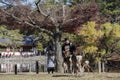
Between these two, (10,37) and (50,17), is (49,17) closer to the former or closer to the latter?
(50,17)

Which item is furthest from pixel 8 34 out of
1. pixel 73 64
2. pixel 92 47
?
pixel 73 64

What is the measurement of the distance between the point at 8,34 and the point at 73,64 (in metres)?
29.5

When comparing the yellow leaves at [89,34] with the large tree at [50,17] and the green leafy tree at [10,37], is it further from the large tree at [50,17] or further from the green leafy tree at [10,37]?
the large tree at [50,17]

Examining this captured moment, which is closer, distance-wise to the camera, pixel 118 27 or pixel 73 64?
pixel 73 64

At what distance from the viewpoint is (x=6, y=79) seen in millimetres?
16953

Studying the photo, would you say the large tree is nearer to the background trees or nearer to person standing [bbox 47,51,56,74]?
the background trees

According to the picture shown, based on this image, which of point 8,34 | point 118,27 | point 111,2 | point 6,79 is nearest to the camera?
point 6,79

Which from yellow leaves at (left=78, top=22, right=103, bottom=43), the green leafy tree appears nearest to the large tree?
yellow leaves at (left=78, top=22, right=103, bottom=43)

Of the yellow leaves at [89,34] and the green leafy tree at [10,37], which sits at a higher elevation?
Result: the green leafy tree at [10,37]

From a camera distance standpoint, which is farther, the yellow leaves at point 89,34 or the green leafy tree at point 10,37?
the green leafy tree at point 10,37

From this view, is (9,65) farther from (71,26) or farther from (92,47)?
(71,26)

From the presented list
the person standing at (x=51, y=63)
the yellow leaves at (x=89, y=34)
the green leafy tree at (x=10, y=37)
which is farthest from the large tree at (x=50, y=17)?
the green leafy tree at (x=10, y=37)

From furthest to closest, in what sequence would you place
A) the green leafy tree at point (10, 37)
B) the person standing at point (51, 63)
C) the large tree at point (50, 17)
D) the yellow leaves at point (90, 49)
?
the green leafy tree at point (10, 37) → the yellow leaves at point (90, 49) → the person standing at point (51, 63) → the large tree at point (50, 17)

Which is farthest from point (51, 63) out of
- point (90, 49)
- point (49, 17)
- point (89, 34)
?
point (89, 34)
